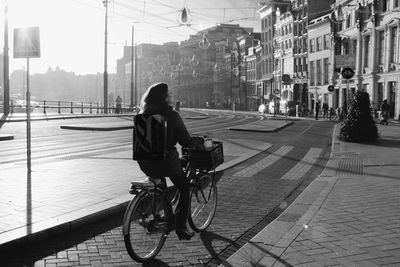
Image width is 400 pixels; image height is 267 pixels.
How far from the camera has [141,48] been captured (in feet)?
471

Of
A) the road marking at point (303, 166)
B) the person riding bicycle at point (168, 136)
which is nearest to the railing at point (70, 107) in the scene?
the road marking at point (303, 166)

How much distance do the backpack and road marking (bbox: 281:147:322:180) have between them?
600 centimetres

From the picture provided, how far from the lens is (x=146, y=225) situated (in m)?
4.68

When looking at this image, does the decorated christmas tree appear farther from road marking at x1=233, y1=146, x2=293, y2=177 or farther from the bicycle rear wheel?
the bicycle rear wheel

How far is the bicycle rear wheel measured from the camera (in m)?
4.43

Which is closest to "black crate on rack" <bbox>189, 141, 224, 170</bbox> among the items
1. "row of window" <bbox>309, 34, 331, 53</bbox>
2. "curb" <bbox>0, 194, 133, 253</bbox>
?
"curb" <bbox>0, 194, 133, 253</bbox>

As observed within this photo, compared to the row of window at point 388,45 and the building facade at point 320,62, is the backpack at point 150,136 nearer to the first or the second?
the row of window at point 388,45

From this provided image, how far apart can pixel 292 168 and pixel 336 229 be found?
238 inches

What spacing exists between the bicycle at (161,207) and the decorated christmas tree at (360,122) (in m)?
13.4

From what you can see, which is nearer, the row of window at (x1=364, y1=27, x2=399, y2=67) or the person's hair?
the person's hair

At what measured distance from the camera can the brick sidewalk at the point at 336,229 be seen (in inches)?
184

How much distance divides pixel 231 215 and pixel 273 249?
176 centimetres

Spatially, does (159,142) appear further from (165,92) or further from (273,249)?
(273,249)

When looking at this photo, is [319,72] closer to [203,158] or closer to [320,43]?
[320,43]
